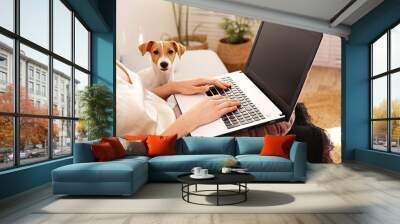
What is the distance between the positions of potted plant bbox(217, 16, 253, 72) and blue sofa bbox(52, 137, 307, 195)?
6.75 ft

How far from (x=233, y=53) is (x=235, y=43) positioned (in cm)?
23

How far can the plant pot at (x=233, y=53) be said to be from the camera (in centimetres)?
816

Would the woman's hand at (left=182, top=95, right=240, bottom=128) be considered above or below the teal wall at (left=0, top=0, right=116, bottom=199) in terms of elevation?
below

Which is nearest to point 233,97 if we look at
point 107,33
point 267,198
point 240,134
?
point 240,134

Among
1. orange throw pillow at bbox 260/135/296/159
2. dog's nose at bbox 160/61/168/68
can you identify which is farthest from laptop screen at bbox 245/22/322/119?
dog's nose at bbox 160/61/168/68

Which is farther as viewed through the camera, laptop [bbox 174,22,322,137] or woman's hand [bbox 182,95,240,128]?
woman's hand [bbox 182,95,240,128]

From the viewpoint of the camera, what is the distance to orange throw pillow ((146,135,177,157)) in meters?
6.39

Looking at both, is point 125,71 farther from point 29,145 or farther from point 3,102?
point 3,102

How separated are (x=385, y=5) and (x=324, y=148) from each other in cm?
312

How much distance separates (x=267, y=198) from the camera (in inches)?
181

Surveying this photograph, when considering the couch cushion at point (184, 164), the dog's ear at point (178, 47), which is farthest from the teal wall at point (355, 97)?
the couch cushion at point (184, 164)

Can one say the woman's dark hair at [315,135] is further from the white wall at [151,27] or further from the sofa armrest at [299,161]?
the sofa armrest at [299,161]

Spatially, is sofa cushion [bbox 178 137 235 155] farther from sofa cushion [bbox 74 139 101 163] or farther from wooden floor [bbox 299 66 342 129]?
wooden floor [bbox 299 66 342 129]

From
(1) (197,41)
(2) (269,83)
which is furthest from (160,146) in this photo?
(1) (197,41)
